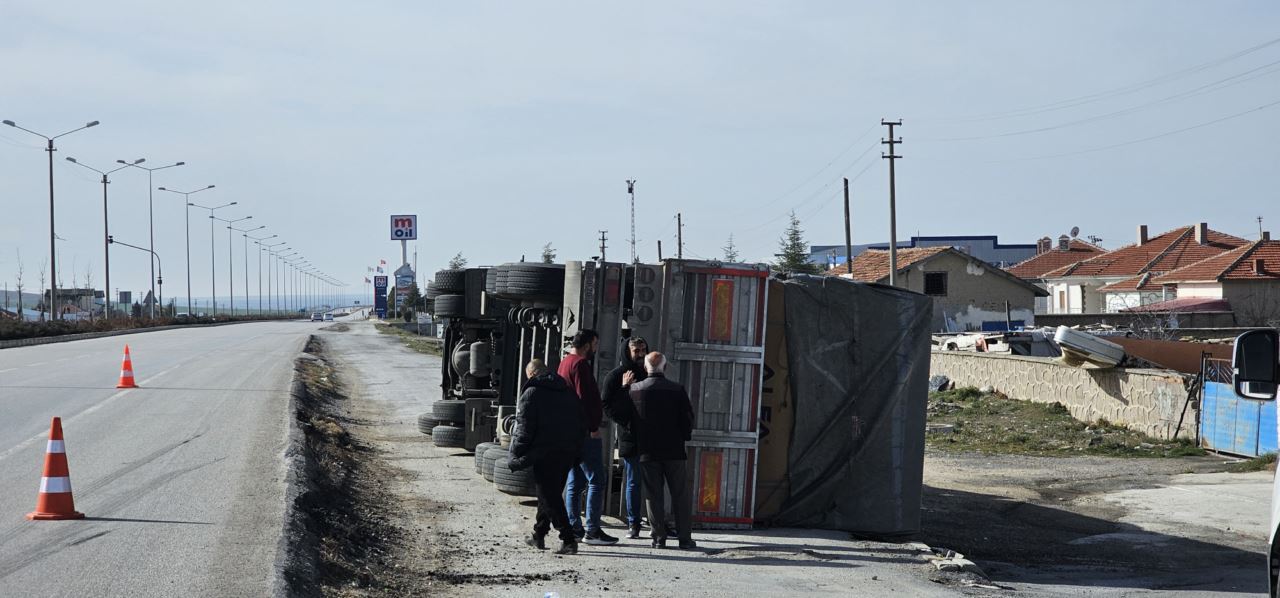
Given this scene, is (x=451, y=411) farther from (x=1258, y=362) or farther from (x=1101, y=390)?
(x=1101, y=390)

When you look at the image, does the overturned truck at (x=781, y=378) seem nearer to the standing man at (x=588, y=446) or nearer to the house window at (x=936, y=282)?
the standing man at (x=588, y=446)

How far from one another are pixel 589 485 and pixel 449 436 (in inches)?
238

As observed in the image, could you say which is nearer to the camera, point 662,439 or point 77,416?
point 662,439

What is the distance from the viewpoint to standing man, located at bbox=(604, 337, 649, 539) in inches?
393

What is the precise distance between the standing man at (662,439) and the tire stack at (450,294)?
643 cm

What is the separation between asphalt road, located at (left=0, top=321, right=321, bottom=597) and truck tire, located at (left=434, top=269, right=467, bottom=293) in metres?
3.00

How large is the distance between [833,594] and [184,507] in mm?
6031

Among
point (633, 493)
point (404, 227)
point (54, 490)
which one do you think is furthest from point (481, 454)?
point (404, 227)

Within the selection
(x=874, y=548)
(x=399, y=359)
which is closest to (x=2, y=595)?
(x=874, y=548)

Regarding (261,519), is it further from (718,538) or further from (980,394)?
(980,394)

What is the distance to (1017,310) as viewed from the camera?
62.1 meters

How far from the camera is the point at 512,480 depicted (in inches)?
486

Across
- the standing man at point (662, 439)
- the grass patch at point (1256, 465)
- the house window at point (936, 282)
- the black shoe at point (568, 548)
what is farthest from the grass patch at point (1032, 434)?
the house window at point (936, 282)

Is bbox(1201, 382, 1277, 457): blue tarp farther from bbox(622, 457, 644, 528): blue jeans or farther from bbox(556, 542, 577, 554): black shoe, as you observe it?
bbox(556, 542, 577, 554): black shoe
